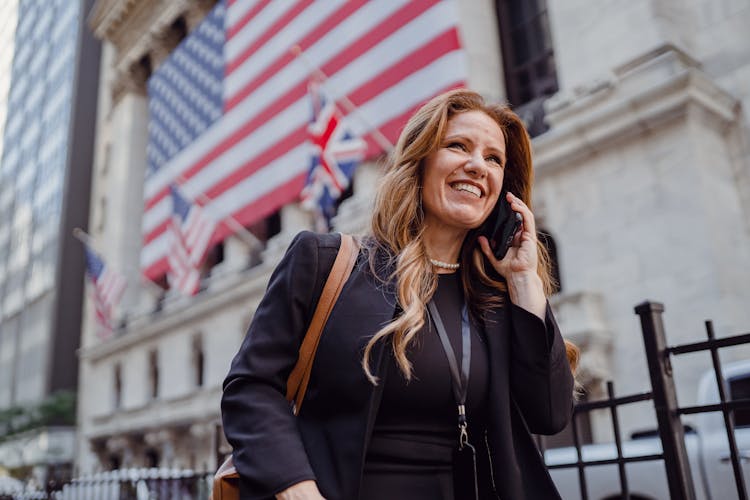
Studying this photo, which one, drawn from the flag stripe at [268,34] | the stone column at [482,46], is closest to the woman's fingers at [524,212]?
the stone column at [482,46]

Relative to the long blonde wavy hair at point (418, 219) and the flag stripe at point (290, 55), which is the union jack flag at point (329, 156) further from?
the long blonde wavy hair at point (418, 219)

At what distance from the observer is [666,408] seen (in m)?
3.01

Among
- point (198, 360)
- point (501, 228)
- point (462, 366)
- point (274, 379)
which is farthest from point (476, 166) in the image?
point (198, 360)

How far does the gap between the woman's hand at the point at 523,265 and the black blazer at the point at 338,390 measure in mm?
41

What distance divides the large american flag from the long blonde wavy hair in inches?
465

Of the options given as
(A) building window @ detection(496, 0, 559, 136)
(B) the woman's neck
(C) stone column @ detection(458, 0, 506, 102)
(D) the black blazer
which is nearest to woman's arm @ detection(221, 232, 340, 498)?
(D) the black blazer

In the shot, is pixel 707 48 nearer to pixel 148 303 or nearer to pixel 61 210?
pixel 148 303

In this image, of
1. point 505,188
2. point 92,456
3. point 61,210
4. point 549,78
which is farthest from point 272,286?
point 61,210

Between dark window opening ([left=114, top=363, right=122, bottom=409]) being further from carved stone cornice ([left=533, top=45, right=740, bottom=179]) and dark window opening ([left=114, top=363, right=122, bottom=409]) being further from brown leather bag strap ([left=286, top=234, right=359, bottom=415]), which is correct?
brown leather bag strap ([left=286, top=234, right=359, bottom=415])

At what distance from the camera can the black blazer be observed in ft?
5.25

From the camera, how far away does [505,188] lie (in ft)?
7.34

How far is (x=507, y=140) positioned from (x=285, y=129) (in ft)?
52.4

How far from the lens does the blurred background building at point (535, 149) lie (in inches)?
443

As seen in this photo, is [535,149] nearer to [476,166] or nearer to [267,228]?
[476,166]
